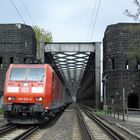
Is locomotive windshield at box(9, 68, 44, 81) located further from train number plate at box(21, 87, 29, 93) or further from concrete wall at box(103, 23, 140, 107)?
concrete wall at box(103, 23, 140, 107)

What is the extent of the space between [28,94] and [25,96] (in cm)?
17

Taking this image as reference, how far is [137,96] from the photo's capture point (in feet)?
130

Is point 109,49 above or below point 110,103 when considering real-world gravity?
above

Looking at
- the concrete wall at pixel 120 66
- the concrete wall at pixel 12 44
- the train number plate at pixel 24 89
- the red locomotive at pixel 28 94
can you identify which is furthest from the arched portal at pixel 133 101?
the train number plate at pixel 24 89

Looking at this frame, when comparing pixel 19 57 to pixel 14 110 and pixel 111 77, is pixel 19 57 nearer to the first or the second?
pixel 111 77

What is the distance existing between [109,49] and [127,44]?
232 cm

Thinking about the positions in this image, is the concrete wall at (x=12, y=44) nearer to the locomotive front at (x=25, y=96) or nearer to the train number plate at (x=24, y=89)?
the locomotive front at (x=25, y=96)

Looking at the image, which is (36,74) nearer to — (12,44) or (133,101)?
(12,44)

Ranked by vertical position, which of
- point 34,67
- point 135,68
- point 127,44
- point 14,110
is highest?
point 127,44

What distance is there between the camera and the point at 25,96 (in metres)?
18.3

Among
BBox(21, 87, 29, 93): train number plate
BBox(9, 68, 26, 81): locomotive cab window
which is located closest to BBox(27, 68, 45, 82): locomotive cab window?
BBox(9, 68, 26, 81): locomotive cab window

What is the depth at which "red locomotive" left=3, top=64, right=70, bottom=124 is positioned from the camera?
18078mm

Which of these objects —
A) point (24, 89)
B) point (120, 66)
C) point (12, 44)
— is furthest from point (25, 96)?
point (12, 44)

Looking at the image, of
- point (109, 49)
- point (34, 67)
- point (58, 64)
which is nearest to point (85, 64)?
point (58, 64)
